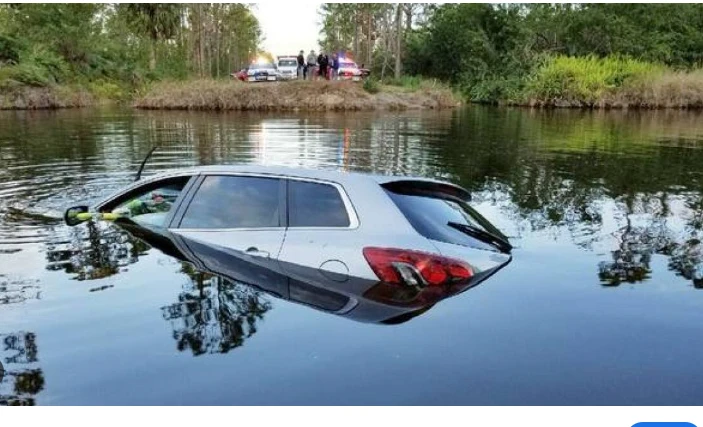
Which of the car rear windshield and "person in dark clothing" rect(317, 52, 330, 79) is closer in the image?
the car rear windshield

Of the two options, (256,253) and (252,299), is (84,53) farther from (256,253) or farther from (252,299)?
(252,299)

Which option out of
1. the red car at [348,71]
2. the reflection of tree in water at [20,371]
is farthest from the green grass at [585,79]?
the reflection of tree in water at [20,371]

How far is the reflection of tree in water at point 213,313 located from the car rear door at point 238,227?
0.15m

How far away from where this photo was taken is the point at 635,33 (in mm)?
48844

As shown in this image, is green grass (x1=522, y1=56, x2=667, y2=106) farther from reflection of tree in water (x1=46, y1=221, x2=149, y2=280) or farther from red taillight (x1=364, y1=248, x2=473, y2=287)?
red taillight (x1=364, y1=248, x2=473, y2=287)

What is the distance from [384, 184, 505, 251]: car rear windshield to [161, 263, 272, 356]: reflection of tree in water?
1.36m

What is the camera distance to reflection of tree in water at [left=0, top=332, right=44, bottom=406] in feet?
12.6

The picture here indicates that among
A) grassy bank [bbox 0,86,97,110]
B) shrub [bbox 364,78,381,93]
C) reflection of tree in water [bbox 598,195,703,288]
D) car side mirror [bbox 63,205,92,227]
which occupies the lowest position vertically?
reflection of tree in water [bbox 598,195,703,288]

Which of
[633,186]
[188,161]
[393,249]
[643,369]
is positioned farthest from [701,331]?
[188,161]

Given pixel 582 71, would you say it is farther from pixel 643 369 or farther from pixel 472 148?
pixel 643 369

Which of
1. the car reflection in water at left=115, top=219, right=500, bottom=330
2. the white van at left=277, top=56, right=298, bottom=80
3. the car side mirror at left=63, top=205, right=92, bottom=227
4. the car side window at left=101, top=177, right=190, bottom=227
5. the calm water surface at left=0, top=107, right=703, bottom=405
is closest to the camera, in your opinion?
the calm water surface at left=0, top=107, right=703, bottom=405

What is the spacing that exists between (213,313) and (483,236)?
7.90 ft

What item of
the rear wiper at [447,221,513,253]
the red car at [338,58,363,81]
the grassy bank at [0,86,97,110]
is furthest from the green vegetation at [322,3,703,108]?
the rear wiper at [447,221,513,253]

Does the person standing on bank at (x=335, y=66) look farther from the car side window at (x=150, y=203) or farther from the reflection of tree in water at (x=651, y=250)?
the car side window at (x=150, y=203)
